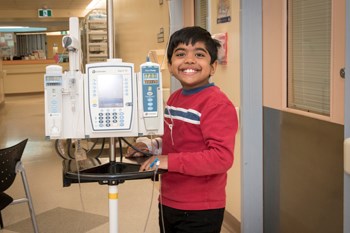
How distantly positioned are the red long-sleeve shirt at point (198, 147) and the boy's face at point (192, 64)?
59mm

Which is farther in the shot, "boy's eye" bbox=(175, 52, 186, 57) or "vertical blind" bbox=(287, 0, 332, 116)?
"vertical blind" bbox=(287, 0, 332, 116)

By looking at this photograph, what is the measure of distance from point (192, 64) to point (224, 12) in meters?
1.68

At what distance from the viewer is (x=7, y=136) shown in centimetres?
752

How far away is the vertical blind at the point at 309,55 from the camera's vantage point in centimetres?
232

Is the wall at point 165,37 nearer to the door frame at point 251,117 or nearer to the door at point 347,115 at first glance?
the door frame at point 251,117

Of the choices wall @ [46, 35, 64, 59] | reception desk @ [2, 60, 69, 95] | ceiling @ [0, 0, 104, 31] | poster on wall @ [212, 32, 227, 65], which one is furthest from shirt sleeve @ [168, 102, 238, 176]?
wall @ [46, 35, 64, 59]

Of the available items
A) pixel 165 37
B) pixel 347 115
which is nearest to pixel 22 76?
pixel 165 37

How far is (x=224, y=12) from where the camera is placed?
3264mm

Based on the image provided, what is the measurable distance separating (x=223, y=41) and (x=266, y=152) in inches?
33.0

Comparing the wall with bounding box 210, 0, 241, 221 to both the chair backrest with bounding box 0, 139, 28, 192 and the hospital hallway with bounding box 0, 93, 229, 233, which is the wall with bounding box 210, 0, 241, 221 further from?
the chair backrest with bounding box 0, 139, 28, 192

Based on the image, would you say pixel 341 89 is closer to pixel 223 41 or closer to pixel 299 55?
pixel 299 55

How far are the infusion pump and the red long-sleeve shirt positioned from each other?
14 centimetres

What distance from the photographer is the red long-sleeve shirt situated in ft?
5.23

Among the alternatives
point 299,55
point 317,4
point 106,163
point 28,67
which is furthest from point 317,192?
point 28,67
